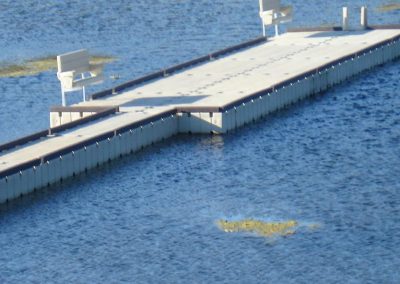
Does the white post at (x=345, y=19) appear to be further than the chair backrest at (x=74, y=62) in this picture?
Yes

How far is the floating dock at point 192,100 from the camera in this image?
8519cm

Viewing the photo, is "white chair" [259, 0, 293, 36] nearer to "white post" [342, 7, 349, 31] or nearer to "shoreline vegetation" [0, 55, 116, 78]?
"white post" [342, 7, 349, 31]

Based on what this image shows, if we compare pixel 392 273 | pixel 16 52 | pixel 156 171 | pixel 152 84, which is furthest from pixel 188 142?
pixel 16 52

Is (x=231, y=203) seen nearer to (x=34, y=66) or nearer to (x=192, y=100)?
(x=192, y=100)

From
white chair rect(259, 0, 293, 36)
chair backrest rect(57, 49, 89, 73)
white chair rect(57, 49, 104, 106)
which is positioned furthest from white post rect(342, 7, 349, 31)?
chair backrest rect(57, 49, 89, 73)

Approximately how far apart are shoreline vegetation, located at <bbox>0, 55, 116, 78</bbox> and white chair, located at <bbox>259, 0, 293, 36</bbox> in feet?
44.1

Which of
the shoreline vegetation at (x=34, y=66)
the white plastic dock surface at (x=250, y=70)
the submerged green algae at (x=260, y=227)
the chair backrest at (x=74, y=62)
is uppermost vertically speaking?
the chair backrest at (x=74, y=62)

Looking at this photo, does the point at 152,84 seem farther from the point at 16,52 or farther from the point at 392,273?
the point at 392,273

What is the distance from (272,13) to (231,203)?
49251mm

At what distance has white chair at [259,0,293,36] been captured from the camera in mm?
124900

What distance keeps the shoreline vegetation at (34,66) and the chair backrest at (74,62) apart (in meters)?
22.5

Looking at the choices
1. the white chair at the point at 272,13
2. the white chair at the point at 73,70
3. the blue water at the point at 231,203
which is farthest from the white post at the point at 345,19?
the white chair at the point at 73,70

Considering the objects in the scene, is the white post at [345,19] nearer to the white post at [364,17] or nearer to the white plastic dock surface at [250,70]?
the white plastic dock surface at [250,70]

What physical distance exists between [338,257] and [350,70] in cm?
4660
